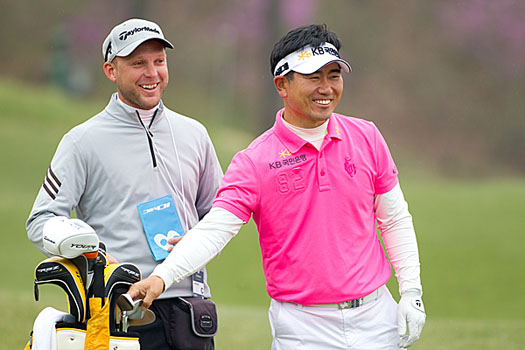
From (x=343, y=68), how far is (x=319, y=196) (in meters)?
0.50

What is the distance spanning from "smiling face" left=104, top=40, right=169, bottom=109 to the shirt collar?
1.99 feet

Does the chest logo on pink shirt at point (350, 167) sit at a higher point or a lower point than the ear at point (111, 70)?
lower

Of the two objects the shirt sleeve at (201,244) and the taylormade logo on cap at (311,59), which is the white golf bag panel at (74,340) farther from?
the taylormade logo on cap at (311,59)

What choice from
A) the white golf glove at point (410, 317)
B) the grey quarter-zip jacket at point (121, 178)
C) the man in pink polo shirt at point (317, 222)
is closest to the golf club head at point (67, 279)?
the man in pink polo shirt at point (317, 222)

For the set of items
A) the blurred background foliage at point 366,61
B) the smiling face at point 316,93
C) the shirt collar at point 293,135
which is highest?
the blurred background foliage at point 366,61

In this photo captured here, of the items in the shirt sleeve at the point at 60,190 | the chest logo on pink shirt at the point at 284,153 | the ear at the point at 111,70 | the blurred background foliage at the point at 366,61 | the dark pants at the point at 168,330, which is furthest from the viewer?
the blurred background foliage at the point at 366,61

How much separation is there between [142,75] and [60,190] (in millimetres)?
580

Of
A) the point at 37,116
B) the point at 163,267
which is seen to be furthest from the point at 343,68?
the point at 37,116

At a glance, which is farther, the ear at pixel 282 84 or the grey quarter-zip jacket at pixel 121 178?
the grey quarter-zip jacket at pixel 121 178

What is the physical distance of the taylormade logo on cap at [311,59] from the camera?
9.95 feet

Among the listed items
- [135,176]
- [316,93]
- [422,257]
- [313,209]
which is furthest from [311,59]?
[422,257]

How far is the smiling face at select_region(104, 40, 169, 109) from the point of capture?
344cm

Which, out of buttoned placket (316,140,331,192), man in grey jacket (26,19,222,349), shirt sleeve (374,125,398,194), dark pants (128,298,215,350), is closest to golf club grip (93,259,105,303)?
man in grey jacket (26,19,222,349)

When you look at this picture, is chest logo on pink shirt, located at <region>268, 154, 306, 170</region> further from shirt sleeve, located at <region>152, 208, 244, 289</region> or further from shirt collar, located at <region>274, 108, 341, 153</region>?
shirt sleeve, located at <region>152, 208, 244, 289</region>
